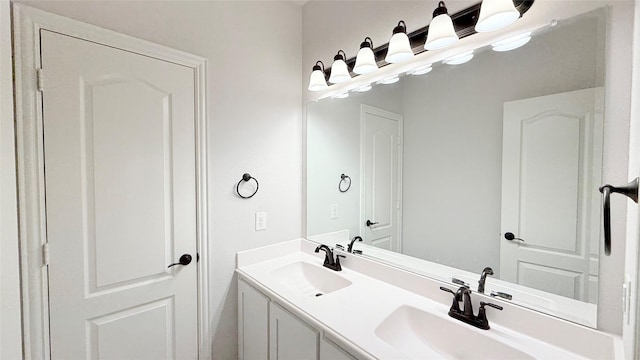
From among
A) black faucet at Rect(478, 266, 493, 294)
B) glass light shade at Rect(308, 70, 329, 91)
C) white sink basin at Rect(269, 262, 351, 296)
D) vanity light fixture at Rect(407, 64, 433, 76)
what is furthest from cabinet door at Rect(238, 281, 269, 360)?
vanity light fixture at Rect(407, 64, 433, 76)

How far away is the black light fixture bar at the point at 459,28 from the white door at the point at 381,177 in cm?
34

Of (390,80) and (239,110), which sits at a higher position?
(390,80)

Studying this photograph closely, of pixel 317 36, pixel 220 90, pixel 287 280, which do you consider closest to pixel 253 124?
pixel 220 90

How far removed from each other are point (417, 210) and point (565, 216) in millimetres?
613

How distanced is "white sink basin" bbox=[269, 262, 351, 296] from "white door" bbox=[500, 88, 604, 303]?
35.0 inches

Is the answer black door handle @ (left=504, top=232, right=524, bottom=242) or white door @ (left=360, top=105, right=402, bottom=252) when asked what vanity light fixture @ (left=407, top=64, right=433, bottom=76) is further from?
black door handle @ (left=504, top=232, right=524, bottom=242)

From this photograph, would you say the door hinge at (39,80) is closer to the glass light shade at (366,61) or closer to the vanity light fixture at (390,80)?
the glass light shade at (366,61)

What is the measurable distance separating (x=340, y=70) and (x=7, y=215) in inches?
65.3

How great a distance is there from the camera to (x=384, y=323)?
3.61 ft

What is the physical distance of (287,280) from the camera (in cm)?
175

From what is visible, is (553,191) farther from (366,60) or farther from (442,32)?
(366,60)

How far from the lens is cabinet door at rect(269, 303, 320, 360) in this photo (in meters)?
1.12

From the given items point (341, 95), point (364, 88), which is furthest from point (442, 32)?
point (341, 95)

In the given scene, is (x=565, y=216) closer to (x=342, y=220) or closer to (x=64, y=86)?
(x=342, y=220)
